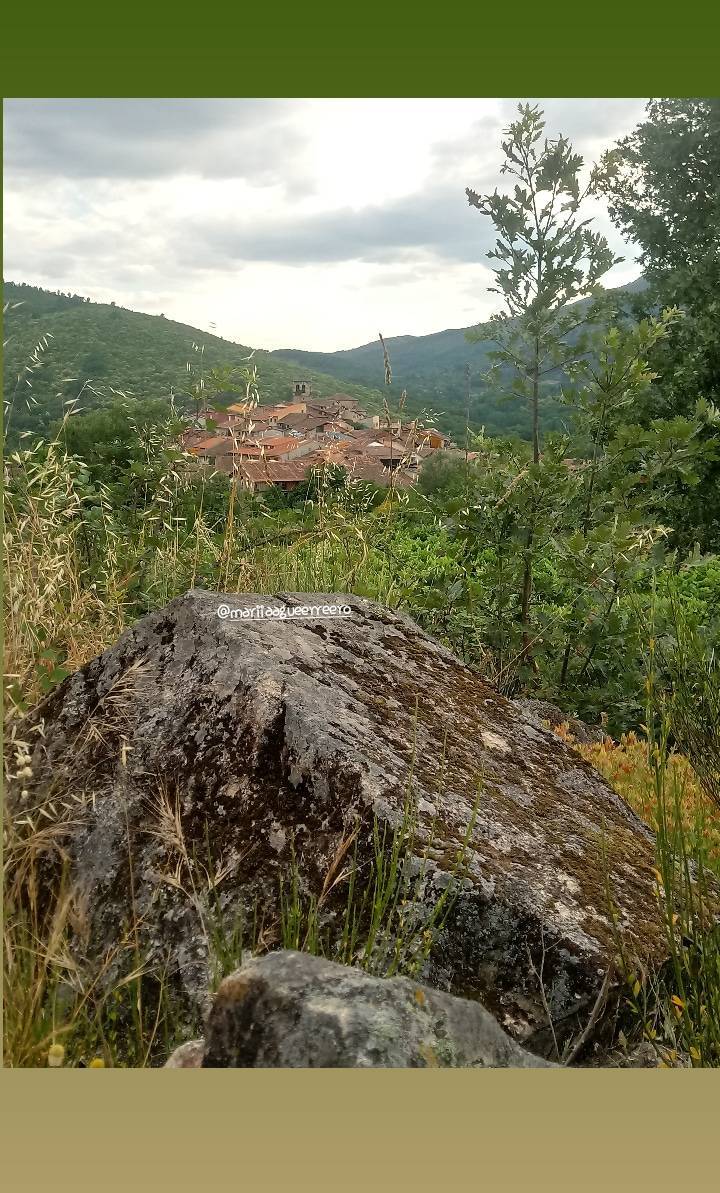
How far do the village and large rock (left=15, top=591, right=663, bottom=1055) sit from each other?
57 centimetres

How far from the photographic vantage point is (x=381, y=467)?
3773 mm

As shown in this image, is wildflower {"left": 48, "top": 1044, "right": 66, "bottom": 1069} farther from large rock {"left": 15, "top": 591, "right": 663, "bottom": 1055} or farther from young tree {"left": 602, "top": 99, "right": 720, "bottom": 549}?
young tree {"left": 602, "top": 99, "right": 720, "bottom": 549}

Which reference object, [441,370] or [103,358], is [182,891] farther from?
[441,370]

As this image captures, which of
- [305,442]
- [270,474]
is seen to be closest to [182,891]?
[270,474]

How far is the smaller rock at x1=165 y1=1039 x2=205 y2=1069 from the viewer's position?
1.90 metres

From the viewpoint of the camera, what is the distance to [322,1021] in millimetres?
1718

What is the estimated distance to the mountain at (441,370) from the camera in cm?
311

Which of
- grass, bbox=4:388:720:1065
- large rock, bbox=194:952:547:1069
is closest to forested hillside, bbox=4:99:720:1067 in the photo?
grass, bbox=4:388:720:1065

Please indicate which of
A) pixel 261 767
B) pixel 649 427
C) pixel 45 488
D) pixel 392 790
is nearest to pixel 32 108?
pixel 45 488

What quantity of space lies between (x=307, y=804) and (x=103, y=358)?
5.96 ft

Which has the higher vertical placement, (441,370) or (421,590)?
(441,370)

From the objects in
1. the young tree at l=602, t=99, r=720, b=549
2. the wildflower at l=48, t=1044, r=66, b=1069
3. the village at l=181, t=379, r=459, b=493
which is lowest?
the wildflower at l=48, t=1044, r=66, b=1069

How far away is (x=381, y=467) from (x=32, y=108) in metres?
1.84

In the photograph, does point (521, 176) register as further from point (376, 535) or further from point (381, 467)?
point (376, 535)
